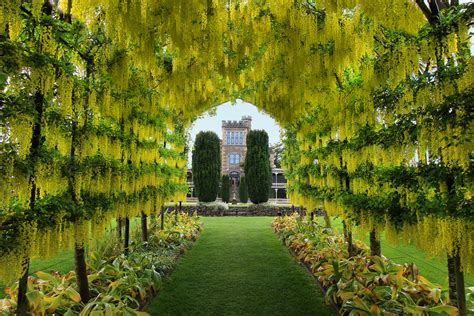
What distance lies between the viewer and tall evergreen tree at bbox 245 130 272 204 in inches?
715

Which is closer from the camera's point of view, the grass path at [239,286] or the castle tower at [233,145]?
the grass path at [239,286]

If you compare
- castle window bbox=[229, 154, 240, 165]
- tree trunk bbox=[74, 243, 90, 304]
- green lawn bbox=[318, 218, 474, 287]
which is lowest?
green lawn bbox=[318, 218, 474, 287]

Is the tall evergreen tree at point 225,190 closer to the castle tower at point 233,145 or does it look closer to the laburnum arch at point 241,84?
the castle tower at point 233,145

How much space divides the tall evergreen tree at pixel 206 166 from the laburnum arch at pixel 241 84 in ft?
38.6

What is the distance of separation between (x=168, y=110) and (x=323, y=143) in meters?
3.30

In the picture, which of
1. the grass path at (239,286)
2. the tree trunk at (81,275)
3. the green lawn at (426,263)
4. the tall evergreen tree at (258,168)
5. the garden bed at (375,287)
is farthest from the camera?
the tall evergreen tree at (258,168)

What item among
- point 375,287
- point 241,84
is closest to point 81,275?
point 375,287

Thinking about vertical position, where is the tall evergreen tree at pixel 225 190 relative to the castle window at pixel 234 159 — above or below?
below

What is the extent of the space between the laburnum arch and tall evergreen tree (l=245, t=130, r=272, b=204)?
40.4ft

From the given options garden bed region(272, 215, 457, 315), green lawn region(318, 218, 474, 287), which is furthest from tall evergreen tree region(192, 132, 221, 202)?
garden bed region(272, 215, 457, 315)

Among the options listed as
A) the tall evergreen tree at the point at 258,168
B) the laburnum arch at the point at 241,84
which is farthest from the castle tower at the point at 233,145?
the laburnum arch at the point at 241,84

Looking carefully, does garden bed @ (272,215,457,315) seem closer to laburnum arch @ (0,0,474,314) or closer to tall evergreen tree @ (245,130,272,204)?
laburnum arch @ (0,0,474,314)

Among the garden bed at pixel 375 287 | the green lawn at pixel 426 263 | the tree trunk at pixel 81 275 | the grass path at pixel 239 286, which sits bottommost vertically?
the grass path at pixel 239 286

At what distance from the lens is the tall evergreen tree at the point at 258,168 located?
715 inches
